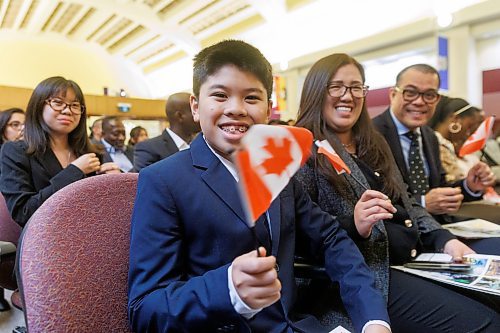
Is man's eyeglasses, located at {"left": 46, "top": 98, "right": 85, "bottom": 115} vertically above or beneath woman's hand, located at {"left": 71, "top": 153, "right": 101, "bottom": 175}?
above

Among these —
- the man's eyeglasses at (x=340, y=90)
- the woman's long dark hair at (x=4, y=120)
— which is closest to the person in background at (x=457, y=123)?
the man's eyeglasses at (x=340, y=90)

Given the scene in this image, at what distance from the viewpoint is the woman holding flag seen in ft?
4.23

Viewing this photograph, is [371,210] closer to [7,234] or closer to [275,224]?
[275,224]

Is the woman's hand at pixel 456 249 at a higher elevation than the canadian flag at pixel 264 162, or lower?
lower

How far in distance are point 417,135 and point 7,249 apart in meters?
2.01

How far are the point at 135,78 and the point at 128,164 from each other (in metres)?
12.1

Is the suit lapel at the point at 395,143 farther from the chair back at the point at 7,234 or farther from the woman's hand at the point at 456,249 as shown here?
the chair back at the point at 7,234

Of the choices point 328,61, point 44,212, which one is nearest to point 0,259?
point 44,212

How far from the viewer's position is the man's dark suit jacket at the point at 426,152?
6.77 feet

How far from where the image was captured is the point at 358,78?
164 cm

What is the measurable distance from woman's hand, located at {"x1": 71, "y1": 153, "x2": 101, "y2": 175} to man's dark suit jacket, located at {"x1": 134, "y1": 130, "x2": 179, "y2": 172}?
76cm

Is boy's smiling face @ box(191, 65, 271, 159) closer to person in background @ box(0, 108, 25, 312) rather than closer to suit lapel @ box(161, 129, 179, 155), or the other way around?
suit lapel @ box(161, 129, 179, 155)

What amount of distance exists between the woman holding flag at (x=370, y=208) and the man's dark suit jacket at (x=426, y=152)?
13.0 inches

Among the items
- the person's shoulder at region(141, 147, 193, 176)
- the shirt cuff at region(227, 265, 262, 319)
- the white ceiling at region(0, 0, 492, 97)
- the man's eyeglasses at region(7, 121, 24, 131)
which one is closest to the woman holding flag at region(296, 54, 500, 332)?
the person's shoulder at region(141, 147, 193, 176)
